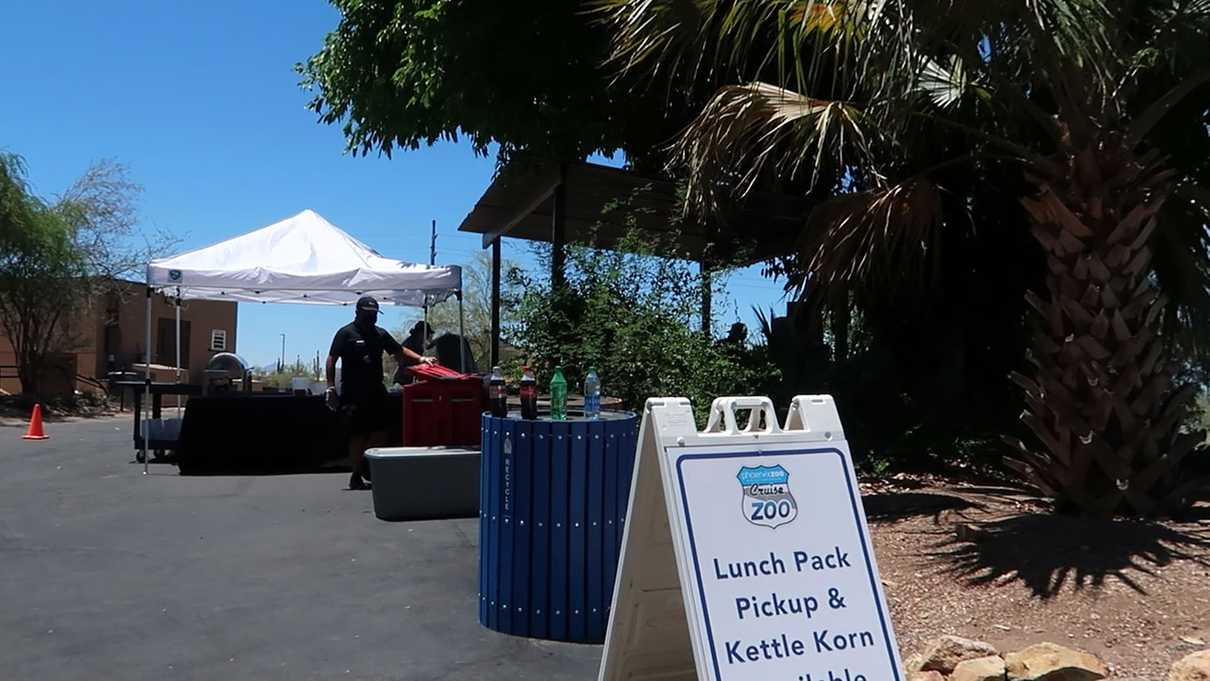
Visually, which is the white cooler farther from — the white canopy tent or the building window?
the building window

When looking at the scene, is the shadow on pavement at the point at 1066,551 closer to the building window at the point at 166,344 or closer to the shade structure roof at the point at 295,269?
the shade structure roof at the point at 295,269

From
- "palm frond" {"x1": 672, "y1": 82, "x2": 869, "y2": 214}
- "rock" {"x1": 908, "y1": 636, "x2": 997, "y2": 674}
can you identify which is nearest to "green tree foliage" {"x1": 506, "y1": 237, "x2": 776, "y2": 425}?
"palm frond" {"x1": 672, "y1": 82, "x2": 869, "y2": 214}

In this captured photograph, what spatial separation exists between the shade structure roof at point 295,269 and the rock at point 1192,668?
335 inches

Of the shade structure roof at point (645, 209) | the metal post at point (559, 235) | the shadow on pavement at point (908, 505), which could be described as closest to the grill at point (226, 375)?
the shade structure roof at point (645, 209)

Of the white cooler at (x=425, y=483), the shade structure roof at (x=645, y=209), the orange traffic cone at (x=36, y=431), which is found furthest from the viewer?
the orange traffic cone at (x=36, y=431)

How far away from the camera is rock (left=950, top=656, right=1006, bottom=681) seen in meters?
4.20

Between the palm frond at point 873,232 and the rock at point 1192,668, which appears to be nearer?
the rock at point 1192,668

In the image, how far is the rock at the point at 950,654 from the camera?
14.4ft

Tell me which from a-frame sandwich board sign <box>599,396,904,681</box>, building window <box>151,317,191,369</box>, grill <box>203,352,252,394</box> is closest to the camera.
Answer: a-frame sandwich board sign <box>599,396,904,681</box>

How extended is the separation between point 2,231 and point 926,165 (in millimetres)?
19236

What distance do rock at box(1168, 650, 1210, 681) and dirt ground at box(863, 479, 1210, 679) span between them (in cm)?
16

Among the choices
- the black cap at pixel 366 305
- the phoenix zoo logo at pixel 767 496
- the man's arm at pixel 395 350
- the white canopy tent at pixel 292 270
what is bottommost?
the phoenix zoo logo at pixel 767 496

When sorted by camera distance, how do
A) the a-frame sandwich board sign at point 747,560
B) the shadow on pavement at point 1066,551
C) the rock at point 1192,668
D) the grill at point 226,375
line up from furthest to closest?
1. the grill at point 226,375
2. the shadow on pavement at point 1066,551
3. the rock at point 1192,668
4. the a-frame sandwich board sign at point 747,560

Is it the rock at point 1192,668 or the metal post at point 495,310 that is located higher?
the metal post at point 495,310
